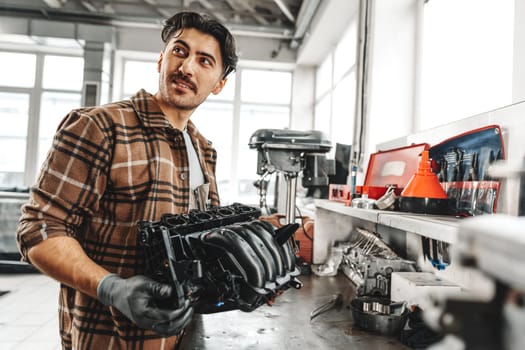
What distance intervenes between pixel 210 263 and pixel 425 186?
2.34ft

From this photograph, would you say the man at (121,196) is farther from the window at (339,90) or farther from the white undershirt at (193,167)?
the window at (339,90)

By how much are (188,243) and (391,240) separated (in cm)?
A: 125

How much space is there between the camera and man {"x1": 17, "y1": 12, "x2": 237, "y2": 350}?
0.82 meters

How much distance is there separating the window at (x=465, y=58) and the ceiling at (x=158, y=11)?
8.69 ft

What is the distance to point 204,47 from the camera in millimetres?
1184

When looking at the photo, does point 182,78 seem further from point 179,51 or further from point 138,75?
point 138,75

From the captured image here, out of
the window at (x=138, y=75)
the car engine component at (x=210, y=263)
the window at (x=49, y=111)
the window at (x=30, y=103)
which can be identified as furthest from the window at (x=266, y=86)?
the car engine component at (x=210, y=263)

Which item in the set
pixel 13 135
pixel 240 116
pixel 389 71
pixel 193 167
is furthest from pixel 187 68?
pixel 13 135

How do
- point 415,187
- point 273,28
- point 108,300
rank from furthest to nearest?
point 273,28, point 415,187, point 108,300

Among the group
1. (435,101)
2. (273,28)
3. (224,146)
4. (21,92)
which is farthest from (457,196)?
(21,92)

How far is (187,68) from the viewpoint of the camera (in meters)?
1.13

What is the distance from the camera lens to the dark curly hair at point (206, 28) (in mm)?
1200

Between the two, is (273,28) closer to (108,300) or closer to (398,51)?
(398,51)

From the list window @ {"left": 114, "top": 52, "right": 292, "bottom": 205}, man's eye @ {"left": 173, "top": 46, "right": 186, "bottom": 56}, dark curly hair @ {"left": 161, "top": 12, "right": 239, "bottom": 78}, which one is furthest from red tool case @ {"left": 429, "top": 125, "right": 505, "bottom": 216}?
window @ {"left": 114, "top": 52, "right": 292, "bottom": 205}
